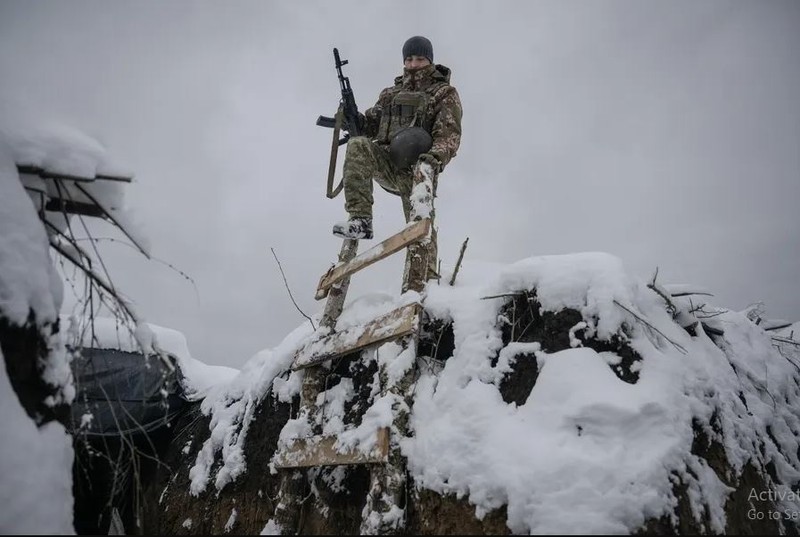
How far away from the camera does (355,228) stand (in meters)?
3.52

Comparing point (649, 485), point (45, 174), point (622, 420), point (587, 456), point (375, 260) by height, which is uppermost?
point (375, 260)

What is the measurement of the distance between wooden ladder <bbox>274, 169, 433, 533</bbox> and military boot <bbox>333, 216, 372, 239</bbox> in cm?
12

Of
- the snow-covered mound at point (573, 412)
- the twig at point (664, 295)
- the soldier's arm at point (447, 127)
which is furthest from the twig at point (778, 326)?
the soldier's arm at point (447, 127)

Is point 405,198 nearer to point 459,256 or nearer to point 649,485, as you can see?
point 459,256

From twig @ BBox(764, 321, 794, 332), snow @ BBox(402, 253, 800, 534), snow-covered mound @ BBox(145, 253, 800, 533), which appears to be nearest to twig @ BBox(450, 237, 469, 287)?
snow-covered mound @ BBox(145, 253, 800, 533)

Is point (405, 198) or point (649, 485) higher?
point (405, 198)

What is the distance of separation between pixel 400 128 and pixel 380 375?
235cm

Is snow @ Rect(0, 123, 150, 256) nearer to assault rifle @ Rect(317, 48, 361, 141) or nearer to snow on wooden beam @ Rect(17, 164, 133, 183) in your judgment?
snow on wooden beam @ Rect(17, 164, 133, 183)

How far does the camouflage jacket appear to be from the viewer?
12.1 ft

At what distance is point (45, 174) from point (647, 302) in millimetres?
2999

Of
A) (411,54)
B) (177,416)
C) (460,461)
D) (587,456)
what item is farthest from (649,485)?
(177,416)

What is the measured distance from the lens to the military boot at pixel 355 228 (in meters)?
3.49

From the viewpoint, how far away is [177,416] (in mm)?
4977

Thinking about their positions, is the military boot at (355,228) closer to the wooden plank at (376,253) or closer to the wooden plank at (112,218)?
the wooden plank at (376,253)
